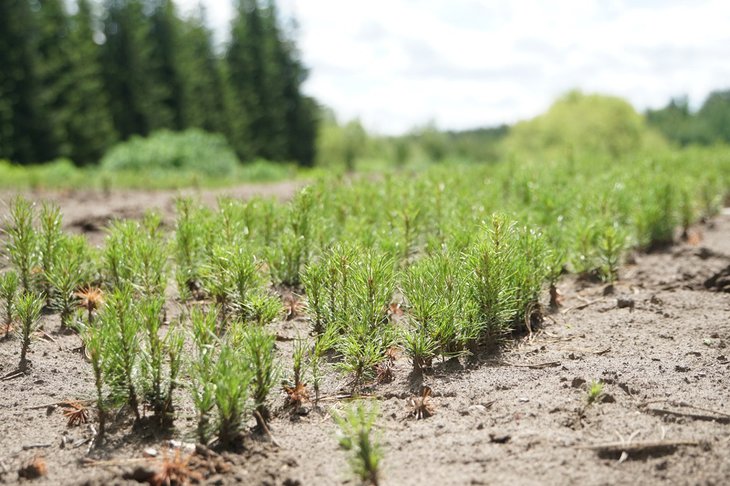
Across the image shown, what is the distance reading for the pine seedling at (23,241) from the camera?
3.34 m

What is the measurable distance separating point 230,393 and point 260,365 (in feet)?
0.58

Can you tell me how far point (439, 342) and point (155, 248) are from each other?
1.59 meters

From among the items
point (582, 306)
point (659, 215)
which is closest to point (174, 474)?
point (582, 306)

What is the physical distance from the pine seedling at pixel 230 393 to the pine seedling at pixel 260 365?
5 cm

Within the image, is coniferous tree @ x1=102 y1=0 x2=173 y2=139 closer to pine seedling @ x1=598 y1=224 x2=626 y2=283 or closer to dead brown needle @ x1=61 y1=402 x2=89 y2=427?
pine seedling @ x1=598 y1=224 x2=626 y2=283

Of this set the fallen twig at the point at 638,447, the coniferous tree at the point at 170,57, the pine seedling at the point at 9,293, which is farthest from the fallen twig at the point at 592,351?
the coniferous tree at the point at 170,57

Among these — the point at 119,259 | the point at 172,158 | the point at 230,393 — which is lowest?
the point at 230,393

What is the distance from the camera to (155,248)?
3.44m

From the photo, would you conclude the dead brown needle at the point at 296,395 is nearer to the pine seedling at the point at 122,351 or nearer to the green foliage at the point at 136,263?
the pine seedling at the point at 122,351

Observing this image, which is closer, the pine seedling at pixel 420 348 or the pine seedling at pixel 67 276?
the pine seedling at pixel 420 348

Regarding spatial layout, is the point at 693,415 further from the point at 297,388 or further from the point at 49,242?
the point at 49,242

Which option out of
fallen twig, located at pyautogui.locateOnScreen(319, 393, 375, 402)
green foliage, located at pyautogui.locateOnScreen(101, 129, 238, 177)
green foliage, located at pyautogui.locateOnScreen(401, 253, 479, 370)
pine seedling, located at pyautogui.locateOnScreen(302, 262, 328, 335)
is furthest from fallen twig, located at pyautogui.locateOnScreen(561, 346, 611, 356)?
green foliage, located at pyautogui.locateOnScreen(101, 129, 238, 177)

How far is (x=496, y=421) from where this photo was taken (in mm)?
2281

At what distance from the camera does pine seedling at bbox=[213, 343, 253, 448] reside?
2133mm
